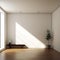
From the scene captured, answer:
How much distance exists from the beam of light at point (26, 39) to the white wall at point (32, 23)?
261mm

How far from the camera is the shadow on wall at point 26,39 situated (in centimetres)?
1386

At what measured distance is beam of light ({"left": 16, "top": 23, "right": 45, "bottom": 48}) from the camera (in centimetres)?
1386

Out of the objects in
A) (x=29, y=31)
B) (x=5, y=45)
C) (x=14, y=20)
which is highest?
(x=14, y=20)

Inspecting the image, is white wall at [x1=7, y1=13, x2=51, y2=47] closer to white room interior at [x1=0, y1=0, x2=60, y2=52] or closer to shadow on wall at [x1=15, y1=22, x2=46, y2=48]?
white room interior at [x1=0, y1=0, x2=60, y2=52]

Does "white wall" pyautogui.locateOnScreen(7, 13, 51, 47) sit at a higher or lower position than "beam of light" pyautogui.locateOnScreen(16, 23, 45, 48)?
higher

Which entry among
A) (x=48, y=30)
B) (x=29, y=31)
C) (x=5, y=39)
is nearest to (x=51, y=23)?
(x=48, y=30)

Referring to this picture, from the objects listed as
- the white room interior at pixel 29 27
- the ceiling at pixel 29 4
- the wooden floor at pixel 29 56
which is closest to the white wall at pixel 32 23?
the white room interior at pixel 29 27

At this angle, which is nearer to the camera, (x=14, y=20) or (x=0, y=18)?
(x=0, y=18)

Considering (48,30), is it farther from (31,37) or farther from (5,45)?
(5,45)

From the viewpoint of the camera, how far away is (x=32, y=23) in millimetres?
Answer: 13938

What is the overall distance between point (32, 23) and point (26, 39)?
1402 mm

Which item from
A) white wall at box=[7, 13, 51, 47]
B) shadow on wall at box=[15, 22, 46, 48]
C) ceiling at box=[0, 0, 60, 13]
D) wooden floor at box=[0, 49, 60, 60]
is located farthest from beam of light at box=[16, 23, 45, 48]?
wooden floor at box=[0, 49, 60, 60]

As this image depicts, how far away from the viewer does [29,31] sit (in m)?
13.9

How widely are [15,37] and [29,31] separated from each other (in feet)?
4.09
